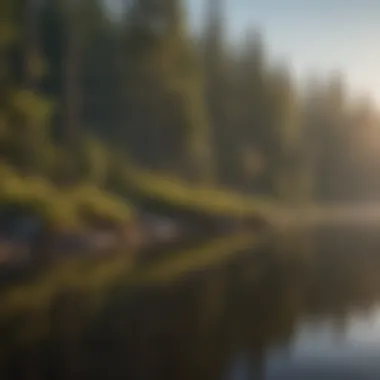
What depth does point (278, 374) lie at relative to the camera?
4570 millimetres

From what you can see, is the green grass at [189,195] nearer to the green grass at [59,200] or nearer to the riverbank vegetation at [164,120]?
the riverbank vegetation at [164,120]

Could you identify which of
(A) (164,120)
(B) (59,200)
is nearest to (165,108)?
(A) (164,120)

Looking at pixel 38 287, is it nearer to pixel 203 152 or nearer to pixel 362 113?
pixel 362 113

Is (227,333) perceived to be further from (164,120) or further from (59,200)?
(164,120)

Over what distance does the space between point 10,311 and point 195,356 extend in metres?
2.11

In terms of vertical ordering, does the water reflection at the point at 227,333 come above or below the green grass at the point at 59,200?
below

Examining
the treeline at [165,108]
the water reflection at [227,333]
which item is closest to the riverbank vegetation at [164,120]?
the treeline at [165,108]

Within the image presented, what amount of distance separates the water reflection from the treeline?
768 centimetres

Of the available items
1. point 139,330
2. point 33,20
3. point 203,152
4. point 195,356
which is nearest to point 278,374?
point 195,356

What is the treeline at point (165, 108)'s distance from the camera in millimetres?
16422

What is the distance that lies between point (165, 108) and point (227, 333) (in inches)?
573

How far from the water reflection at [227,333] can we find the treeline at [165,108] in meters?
7.68

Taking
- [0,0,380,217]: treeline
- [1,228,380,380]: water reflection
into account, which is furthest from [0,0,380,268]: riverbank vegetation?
[1,228,380,380]: water reflection

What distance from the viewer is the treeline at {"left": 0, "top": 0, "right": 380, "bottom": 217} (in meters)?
16.4
